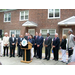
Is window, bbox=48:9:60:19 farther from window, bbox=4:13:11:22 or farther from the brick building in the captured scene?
window, bbox=4:13:11:22

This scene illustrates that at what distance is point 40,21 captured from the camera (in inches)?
506

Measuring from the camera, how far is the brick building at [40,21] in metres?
11.4

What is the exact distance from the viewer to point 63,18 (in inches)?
460

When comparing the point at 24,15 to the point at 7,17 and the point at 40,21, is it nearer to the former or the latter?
the point at 40,21

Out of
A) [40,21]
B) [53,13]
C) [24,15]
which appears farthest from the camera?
[24,15]

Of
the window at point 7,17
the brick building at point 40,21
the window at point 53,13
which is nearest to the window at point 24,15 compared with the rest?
the brick building at point 40,21

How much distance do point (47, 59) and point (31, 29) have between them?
7647 mm

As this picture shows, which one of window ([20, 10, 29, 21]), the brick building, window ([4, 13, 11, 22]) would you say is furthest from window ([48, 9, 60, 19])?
window ([4, 13, 11, 22])

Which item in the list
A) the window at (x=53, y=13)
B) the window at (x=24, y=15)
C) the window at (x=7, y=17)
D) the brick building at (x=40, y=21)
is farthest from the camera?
the window at (x=7, y=17)

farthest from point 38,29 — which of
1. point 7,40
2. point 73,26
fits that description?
point 7,40

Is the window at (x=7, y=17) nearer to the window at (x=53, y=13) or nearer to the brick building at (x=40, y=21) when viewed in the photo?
the brick building at (x=40, y=21)

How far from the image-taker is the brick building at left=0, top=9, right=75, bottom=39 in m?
11.4

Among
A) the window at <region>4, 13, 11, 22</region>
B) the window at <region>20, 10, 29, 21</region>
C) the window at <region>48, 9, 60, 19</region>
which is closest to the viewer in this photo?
the window at <region>48, 9, 60, 19</region>

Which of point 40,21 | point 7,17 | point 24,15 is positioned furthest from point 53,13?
point 7,17
